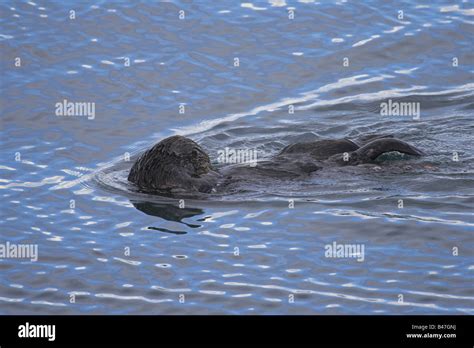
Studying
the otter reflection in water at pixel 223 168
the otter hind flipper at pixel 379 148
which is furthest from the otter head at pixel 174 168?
the otter hind flipper at pixel 379 148

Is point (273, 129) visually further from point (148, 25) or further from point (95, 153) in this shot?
point (148, 25)

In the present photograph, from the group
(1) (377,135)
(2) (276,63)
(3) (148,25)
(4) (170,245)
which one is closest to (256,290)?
(4) (170,245)

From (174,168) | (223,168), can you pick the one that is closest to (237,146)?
(223,168)

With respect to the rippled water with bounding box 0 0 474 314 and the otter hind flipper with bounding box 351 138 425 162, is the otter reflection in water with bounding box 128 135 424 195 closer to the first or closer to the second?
the otter hind flipper with bounding box 351 138 425 162

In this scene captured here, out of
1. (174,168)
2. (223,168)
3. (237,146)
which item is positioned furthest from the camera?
(237,146)

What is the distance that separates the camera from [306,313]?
830 centimetres

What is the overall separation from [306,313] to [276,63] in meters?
7.92

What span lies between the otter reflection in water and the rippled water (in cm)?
21

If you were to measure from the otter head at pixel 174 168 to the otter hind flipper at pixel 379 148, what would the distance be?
181 cm

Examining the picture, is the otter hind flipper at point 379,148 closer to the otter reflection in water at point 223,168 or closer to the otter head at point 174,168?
the otter reflection in water at point 223,168

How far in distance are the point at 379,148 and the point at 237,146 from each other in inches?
86.9

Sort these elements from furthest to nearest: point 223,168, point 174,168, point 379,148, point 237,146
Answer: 1. point 237,146
2. point 223,168
3. point 379,148
4. point 174,168

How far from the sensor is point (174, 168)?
11.4 meters

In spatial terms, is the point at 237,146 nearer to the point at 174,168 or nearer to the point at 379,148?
the point at 174,168
